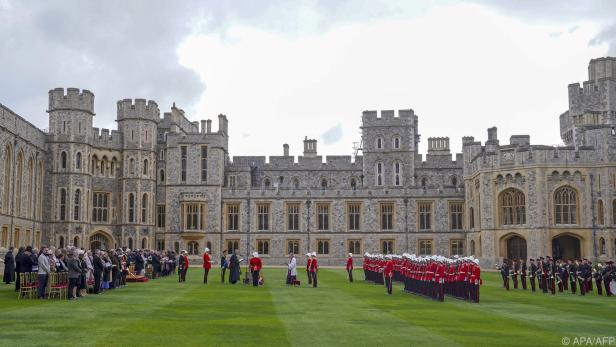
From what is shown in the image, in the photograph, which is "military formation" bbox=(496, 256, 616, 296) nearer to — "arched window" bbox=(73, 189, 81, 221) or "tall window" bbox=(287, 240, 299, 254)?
"tall window" bbox=(287, 240, 299, 254)

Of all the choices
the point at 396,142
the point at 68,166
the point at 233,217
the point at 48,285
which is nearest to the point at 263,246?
the point at 233,217

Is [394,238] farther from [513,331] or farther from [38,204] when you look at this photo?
[513,331]

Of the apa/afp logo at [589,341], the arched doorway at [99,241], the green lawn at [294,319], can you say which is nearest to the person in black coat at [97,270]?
the green lawn at [294,319]

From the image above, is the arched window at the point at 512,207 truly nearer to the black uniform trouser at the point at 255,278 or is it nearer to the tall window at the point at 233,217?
the tall window at the point at 233,217

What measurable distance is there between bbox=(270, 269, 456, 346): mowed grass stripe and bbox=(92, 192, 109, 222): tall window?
3370 centimetres

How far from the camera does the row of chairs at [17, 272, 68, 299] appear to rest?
20938 mm

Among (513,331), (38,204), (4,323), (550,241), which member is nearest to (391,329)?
(513,331)

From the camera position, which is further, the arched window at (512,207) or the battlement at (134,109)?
the battlement at (134,109)

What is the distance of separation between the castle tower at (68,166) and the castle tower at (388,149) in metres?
22.9

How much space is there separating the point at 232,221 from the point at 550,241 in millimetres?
24504

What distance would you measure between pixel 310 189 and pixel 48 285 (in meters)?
36.3

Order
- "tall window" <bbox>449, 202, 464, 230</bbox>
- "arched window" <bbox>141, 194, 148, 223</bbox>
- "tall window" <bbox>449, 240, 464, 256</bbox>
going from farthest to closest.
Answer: "tall window" <bbox>449, 202, 464, 230</bbox>, "tall window" <bbox>449, 240, 464, 256</bbox>, "arched window" <bbox>141, 194, 148, 223</bbox>

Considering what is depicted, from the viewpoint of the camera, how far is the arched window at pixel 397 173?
59.4 m

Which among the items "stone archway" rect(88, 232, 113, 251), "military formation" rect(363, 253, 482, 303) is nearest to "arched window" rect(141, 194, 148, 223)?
"stone archway" rect(88, 232, 113, 251)
